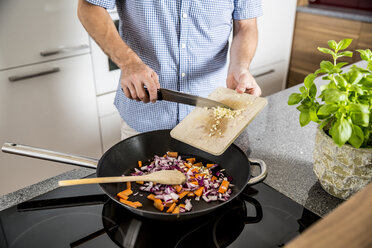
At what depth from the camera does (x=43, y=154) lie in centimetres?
73

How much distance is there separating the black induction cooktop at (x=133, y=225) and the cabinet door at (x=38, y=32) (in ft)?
3.46

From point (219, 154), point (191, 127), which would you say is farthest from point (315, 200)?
point (191, 127)

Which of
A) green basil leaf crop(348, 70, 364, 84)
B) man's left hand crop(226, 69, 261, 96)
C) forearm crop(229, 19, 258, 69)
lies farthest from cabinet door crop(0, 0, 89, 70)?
green basil leaf crop(348, 70, 364, 84)

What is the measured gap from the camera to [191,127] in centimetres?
91

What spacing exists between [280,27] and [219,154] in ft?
Result: 6.67

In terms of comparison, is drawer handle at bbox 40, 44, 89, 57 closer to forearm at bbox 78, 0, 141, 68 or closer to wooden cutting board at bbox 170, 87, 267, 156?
forearm at bbox 78, 0, 141, 68

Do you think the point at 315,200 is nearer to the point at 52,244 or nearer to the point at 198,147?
the point at 198,147

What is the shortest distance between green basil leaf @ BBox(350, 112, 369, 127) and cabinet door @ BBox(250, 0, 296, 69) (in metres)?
1.91

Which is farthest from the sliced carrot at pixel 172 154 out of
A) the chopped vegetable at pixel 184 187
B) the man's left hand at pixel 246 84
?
the man's left hand at pixel 246 84

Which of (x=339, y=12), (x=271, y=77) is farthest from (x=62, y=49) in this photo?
(x=339, y=12)

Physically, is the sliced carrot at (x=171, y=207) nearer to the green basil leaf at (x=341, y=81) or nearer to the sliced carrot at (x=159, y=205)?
the sliced carrot at (x=159, y=205)

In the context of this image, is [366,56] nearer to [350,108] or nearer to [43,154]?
[350,108]

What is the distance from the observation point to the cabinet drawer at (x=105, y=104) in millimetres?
1931

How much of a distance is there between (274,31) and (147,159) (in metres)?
2.00
